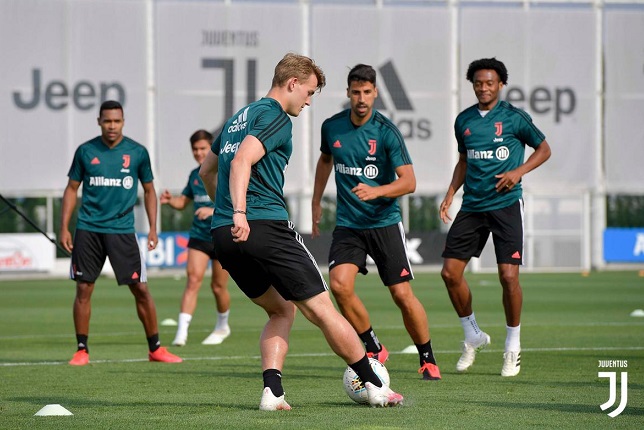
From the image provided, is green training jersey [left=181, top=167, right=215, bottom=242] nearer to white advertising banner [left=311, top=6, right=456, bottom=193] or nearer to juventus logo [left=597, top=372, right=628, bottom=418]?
juventus logo [left=597, top=372, right=628, bottom=418]

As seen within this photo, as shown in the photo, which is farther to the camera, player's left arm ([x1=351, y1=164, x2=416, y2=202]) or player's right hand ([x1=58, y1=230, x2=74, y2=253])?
player's right hand ([x1=58, y1=230, x2=74, y2=253])

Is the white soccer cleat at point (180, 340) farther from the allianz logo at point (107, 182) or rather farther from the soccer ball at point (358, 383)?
the soccer ball at point (358, 383)

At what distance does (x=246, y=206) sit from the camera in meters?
6.76

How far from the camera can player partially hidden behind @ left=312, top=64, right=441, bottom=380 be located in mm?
9234

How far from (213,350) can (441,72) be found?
84.1 feet

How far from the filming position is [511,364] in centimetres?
930

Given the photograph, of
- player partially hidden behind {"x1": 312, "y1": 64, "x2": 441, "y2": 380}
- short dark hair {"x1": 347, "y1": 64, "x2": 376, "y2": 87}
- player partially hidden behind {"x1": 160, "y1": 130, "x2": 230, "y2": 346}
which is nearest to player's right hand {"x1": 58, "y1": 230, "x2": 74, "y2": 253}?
player partially hidden behind {"x1": 160, "y1": 130, "x2": 230, "y2": 346}

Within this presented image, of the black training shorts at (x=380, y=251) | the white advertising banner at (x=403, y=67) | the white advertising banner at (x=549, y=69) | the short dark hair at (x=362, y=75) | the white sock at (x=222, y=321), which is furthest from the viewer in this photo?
the white advertising banner at (x=549, y=69)

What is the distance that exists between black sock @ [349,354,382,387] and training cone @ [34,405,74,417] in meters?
1.66

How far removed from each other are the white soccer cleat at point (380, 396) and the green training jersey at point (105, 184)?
4.67 m

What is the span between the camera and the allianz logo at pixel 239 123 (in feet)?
22.4

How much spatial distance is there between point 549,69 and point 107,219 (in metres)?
27.8

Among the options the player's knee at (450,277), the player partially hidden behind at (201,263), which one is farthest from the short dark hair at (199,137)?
the player's knee at (450,277)

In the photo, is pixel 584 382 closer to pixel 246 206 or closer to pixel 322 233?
pixel 246 206
